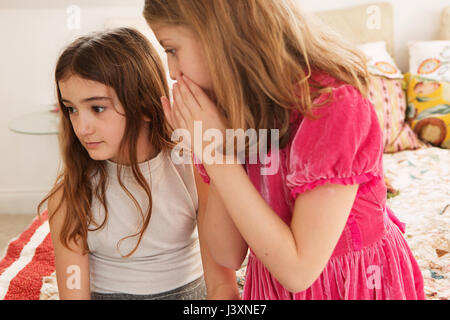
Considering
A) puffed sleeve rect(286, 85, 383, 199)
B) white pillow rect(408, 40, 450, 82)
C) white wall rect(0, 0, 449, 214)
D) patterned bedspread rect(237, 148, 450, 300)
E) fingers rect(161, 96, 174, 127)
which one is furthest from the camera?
white wall rect(0, 0, 449, 214)

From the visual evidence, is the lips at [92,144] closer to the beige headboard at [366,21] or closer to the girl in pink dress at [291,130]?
the girl in pink dress at [291,130]

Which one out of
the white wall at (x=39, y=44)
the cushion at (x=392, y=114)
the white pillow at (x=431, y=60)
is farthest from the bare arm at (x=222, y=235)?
the white wall at (x=39, y=44)

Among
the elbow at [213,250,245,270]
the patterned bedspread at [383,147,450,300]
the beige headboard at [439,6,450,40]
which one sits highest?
the beige headboard at [439,6,450,40]

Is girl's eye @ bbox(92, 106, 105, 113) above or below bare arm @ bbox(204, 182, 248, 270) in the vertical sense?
above

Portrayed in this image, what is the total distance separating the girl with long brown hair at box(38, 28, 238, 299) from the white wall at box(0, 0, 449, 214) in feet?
6.07

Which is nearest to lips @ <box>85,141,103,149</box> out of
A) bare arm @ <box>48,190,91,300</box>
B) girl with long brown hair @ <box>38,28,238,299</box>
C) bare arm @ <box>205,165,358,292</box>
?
girl with long brown hair @ <box>38,28,238,299</box>

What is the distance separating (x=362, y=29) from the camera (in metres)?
2.68

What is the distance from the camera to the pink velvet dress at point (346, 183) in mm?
710

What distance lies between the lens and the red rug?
4.47ft

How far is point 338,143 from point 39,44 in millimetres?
2432

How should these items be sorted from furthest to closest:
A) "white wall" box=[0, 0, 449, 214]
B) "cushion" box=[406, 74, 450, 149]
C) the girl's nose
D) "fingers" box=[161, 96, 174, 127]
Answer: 1. "white wall" box=[0, 0, 449, 214]
2. "cushion" box=[406, 74, 450, 149]
3. the girl's nose
4. "fingers" box=[161, 96, 174, 127]

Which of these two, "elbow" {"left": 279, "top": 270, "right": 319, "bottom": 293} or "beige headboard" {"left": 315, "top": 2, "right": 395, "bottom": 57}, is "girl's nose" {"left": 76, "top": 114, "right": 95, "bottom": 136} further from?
"beige headboard" {"left": 315, "top": 2, "right": 395, "bottom": 57}

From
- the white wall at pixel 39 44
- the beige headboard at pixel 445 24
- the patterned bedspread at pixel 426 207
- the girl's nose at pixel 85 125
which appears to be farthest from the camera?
the white wall at pixel 39 44
